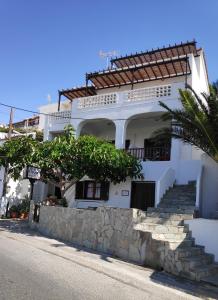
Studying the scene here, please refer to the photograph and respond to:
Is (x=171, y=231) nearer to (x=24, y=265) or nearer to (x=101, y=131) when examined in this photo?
(x=24, y=265)

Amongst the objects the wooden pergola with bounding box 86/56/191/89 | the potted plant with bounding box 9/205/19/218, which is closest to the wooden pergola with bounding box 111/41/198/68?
the wooden pergola with bounding box 86/56/191/89

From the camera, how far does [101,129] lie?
24156 millimetres

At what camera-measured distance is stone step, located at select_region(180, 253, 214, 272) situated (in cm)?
990

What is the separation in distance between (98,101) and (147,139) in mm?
3634

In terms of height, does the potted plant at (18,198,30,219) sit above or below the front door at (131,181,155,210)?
below

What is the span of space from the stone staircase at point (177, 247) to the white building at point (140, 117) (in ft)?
10.7

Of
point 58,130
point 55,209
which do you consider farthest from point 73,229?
point 58,130

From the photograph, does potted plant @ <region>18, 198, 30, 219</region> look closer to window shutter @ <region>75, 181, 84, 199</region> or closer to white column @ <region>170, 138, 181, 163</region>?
window shutter @ <region>75, 181, 84, 199</region>

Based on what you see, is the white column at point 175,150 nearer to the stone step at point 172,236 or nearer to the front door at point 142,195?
the front door at point 142,195

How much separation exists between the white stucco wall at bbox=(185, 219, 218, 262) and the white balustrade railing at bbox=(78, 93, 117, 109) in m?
10.9

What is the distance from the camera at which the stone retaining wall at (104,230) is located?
38.1 ft

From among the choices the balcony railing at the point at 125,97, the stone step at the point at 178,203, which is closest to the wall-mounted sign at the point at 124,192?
the stone step at the point at 178,203

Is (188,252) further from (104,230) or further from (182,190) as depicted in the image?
(182,190)

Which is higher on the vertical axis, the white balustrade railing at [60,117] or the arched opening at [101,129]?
the white balustrade railing at [60,117]
